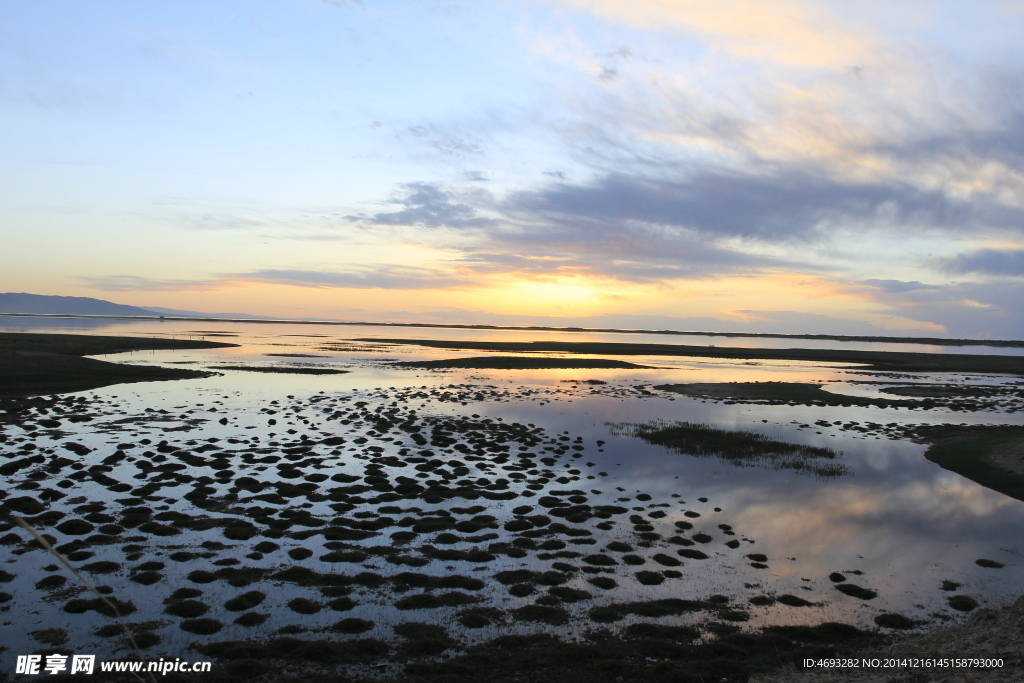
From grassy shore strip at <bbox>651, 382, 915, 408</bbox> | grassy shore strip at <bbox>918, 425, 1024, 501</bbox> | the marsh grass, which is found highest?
grassy shore strip at <bbox>651, 382, 915, 408</bbox>

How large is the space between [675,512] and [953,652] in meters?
8.40

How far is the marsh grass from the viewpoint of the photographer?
909 inches

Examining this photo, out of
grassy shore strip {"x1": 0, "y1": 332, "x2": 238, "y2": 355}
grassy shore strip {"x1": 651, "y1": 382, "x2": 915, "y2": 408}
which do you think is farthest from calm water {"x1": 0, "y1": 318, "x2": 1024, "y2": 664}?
grassy shore strip {"x1": 0, "y1": 332, "x2": 238, "y2": 355}

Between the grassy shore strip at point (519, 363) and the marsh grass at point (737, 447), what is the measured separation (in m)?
35.2

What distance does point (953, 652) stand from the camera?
912cm

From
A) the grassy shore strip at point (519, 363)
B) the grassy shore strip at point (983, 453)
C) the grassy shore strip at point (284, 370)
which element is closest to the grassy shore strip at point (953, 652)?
the grassy shore strip at point (983, 453)

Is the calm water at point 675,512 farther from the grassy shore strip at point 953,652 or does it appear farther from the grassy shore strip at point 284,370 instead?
the grassy shore strip at point 284,370

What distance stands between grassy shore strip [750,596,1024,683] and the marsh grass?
11871mm

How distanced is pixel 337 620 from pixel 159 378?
42.2 meters

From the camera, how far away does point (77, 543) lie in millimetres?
13469

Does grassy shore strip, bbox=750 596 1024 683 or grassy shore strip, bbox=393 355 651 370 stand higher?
grassy shore strip, bbox=393 355 651 370

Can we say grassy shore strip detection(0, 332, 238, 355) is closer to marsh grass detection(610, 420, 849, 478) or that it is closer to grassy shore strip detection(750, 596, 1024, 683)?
marsh grass detection(610, 420, 849, 478)

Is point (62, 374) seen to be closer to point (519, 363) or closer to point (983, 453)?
point (519, 363)

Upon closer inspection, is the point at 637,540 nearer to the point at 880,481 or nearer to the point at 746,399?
the point at 880,481
